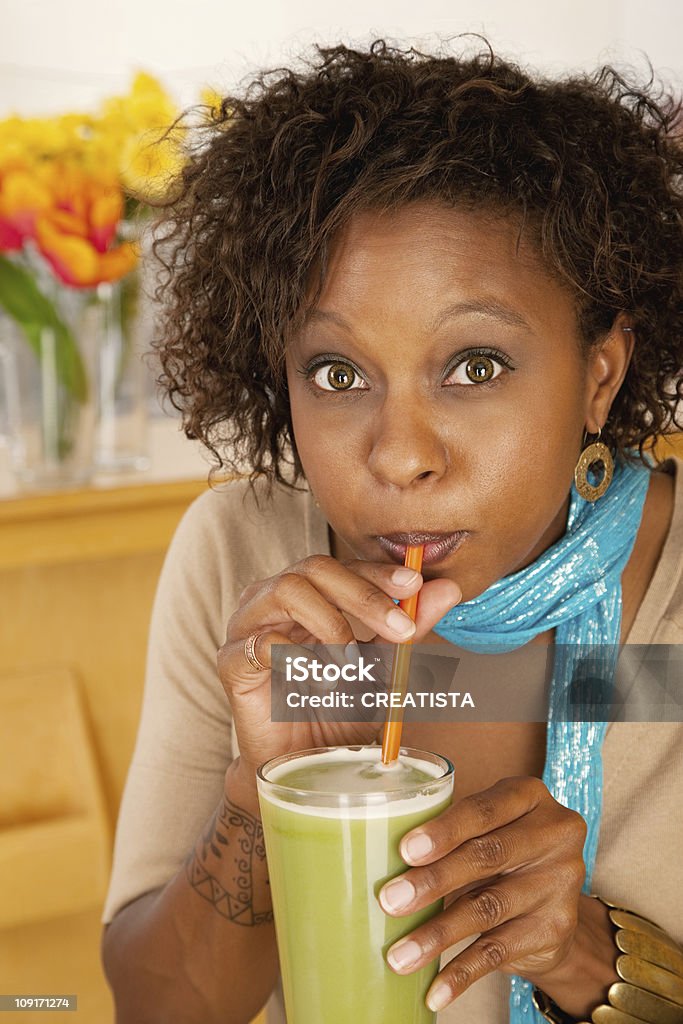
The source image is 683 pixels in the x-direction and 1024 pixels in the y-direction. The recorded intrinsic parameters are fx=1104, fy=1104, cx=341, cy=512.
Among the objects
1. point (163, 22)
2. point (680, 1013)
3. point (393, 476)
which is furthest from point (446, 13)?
point (680, 1013)

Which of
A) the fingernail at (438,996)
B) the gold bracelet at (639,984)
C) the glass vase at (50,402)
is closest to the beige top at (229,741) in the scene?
the gold bracelet at (639,984)

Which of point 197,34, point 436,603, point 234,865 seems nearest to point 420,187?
point 436,603

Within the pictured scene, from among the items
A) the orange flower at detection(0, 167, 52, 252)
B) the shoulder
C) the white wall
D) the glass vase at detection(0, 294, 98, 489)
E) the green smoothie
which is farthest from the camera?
the white wall

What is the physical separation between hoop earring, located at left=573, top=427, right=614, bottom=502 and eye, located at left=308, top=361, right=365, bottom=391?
8.5 inches

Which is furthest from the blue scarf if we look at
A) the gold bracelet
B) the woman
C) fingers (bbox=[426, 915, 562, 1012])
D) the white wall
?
the white wall

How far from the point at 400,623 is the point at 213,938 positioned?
382 millimetres

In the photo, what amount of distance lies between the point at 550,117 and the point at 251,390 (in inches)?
14.0

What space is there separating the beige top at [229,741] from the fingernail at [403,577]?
35cm

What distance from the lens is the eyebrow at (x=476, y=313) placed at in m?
0.77

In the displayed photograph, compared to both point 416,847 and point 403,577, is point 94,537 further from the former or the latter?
point 416,847

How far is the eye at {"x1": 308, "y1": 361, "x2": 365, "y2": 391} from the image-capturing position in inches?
32.5

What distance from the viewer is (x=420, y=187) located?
2.64 feet

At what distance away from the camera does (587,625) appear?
3.19 feet

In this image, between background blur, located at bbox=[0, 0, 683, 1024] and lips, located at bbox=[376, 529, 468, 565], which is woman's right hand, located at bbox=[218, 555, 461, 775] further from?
background blur, located at bbox=[0, 0, 683, 1024]
